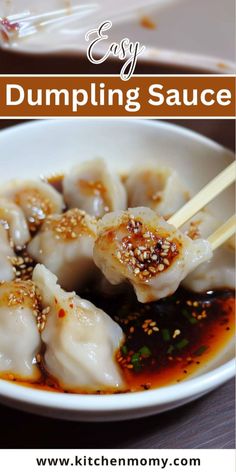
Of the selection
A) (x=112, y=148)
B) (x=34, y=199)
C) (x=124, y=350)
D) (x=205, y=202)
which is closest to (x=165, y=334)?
(x=124, y=350)

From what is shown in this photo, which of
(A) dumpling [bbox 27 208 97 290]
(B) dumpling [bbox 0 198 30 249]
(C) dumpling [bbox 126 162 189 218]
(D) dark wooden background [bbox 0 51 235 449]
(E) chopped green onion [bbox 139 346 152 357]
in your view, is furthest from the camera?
(C) dumpling [bbox 126 162 189 218]

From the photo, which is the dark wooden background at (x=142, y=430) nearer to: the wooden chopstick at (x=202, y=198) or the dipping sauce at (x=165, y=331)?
the dipping sauce at (x=165, y=331)

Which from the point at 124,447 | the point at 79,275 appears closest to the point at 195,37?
the point at 79,275

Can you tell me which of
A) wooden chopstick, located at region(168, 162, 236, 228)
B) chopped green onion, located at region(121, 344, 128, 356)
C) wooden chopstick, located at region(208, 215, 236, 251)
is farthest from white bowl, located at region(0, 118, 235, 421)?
chopped green onion, located at region(121, 344, 128, 356)

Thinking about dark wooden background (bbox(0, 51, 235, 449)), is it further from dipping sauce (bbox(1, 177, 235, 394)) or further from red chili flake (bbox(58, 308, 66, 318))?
red chili flake (bbox(58, 308, 66, 318))

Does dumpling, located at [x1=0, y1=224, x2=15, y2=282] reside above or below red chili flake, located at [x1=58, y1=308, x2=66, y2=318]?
above

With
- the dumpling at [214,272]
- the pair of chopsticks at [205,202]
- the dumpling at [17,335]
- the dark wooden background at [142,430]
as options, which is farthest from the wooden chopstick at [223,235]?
the dumpling at [17,335]
